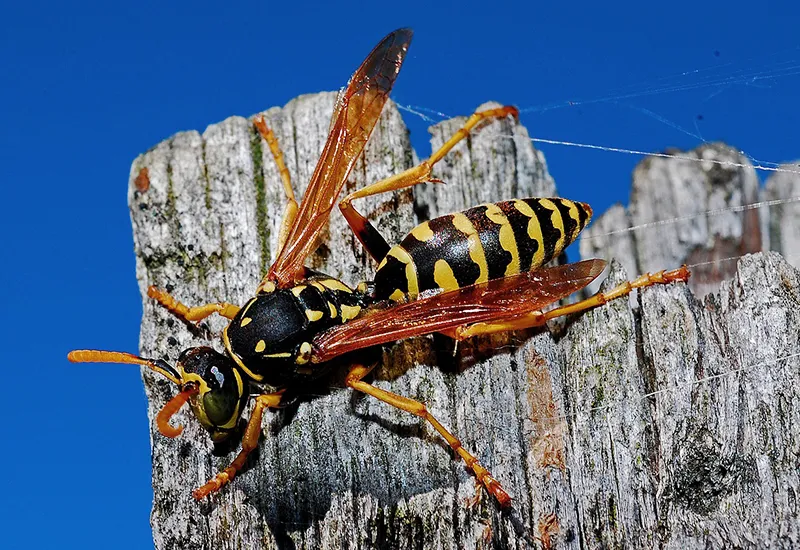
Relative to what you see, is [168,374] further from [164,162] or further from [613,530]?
[613,530]

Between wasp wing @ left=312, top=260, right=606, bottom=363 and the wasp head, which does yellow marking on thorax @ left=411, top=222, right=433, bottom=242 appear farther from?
the wasp head

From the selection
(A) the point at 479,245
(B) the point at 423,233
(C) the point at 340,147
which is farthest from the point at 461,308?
(C) the point at 340,147

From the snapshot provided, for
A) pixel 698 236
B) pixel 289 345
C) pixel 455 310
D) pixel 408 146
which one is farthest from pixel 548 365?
pixel 698 236

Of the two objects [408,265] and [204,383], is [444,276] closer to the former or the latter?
[408,265]

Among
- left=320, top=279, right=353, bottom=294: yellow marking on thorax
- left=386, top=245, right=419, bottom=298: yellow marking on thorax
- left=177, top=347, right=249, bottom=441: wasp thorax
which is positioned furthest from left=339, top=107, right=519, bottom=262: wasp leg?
left=177, top=347, right=249, bottom=441: wasp thorax

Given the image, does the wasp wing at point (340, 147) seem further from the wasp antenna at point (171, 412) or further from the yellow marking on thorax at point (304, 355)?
the wasp antenna at point (171, 412)
